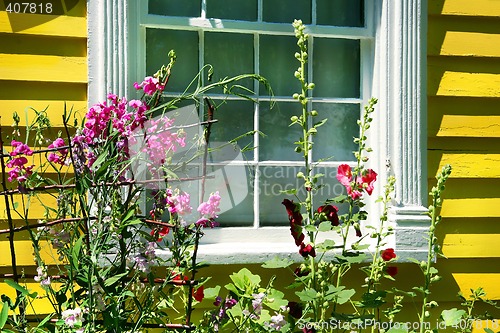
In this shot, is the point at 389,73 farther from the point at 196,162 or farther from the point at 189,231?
the point at 189,231

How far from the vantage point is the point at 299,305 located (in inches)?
109

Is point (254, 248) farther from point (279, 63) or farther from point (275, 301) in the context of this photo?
point (279, 63)

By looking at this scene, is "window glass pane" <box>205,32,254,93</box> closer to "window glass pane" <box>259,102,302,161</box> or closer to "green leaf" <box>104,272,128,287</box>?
"window glass pane" <box>259,102,302,161</box>

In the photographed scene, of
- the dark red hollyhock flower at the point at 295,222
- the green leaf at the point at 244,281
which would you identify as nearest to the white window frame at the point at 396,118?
the green leaf at the point at 244,281

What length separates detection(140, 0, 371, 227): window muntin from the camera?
3.25 metres

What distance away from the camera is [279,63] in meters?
3.36

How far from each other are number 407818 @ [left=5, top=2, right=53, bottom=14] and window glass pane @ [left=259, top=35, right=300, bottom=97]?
97 centimetres

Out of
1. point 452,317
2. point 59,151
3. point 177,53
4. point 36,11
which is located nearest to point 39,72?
point 36,11

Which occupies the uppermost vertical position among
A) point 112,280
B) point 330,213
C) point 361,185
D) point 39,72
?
point 39,72

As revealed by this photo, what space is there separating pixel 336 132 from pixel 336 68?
0.31 meters

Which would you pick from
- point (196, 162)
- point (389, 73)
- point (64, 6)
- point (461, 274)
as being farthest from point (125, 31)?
point (461, 274)

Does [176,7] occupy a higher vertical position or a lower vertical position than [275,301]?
higher

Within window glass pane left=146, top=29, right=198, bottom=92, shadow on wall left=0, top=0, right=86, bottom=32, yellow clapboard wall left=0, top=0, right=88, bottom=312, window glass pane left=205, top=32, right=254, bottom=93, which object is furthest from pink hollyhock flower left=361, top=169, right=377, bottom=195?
shadow on wall left=0, top=0, right=86, bottom=32

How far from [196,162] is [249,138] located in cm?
30
